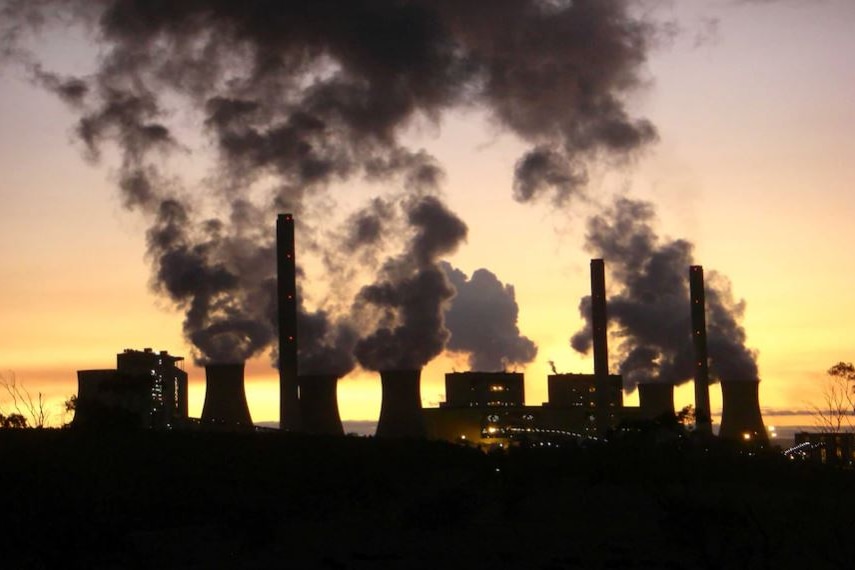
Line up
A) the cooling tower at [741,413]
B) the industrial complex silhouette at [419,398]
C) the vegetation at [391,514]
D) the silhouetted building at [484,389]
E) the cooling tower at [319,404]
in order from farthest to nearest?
the silhouetted building at [484,389], the cooling tower at [741,413], the cooling tower at [319,404], the industrial complex silhouette at [419,398], the vegetation at [391,514]

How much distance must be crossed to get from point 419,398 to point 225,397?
1183 cm

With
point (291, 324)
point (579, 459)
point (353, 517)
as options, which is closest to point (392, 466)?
point (579, 459)

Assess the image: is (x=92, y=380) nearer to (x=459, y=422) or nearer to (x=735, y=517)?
(x=459, y=422)

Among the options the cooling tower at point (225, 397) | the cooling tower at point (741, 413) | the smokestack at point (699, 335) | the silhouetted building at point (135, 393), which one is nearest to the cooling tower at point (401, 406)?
the cooling tower at point (225, 397)

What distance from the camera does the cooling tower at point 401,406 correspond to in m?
70.5

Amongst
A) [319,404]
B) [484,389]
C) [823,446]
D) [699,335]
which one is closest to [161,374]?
[319,404]

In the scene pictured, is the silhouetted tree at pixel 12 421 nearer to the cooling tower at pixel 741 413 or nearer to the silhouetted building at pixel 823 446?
the silhouetted building at pixel 823 446

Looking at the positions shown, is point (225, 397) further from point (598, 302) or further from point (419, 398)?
point (598, 302)

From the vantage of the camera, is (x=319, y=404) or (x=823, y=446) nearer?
(x=319, y=404)

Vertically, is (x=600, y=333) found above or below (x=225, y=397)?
above

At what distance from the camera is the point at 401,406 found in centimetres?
7375

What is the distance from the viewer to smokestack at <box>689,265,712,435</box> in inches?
3415

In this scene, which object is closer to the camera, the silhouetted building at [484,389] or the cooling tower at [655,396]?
the cooling tower at [655,396]

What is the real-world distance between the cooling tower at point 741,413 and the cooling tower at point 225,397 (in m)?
28.4
